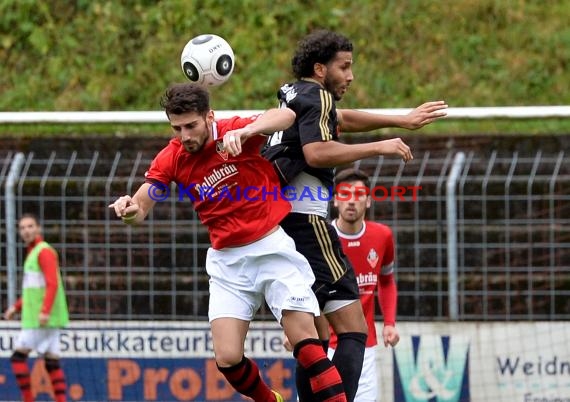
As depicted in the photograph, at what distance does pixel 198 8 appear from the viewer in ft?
43.3

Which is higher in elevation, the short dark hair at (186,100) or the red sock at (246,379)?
the short dark hair at (186,100)

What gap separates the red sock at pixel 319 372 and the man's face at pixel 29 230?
4.29 metres

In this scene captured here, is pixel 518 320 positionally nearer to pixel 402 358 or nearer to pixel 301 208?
pixel 402 358

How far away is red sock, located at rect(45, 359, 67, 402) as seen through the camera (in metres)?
9.95

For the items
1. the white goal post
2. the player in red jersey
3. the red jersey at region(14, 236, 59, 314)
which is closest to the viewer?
the player in red jersey

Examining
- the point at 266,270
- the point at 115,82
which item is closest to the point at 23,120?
the point at 115,82

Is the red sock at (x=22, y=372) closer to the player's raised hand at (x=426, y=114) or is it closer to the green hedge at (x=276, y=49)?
the green hedge at (x=276, y=49)

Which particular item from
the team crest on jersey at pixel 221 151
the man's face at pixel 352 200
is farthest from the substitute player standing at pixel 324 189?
the man's face at pixel 352 200

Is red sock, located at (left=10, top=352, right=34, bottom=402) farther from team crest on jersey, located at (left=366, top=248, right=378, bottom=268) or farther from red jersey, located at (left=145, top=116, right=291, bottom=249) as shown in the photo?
red jersey, located at (left=145, top=116, right=291, bottom=249)

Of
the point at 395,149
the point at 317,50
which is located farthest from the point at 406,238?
the point at 395,149

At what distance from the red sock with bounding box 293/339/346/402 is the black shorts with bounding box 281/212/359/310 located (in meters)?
0.42

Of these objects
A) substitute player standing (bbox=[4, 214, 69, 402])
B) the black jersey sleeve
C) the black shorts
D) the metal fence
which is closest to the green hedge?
the metal fence

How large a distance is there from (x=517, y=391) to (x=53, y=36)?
6682 mm

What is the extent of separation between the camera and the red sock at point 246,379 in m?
6.27
